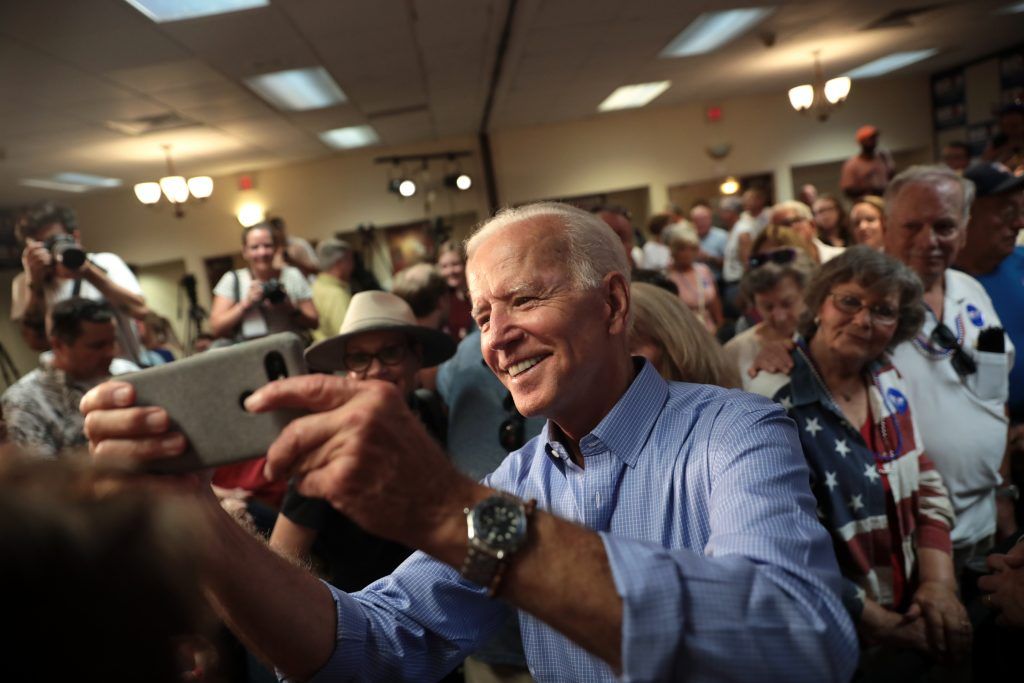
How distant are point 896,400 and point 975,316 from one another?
699 millimetres

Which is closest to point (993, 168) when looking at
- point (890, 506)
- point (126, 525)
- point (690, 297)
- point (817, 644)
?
point (890, 506)

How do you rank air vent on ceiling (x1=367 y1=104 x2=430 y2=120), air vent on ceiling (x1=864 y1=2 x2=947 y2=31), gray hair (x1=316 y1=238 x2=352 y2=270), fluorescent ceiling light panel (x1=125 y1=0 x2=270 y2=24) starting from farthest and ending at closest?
air vent on ceiling (x1=367 y1=104 x2=430 y2=120) < air vent on ceiling (x1=864 y1=2 x2=947 y2=31) < gray hair (x1=316 y1=238 x2=352 y2=270) < fluorescent ceiling light panel (x1=125 y1=0 x2=270 y2=24)

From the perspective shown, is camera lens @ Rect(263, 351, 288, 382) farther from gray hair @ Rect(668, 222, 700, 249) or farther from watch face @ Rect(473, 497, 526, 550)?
gray hair @ Rect(668, 222, 700, 249)

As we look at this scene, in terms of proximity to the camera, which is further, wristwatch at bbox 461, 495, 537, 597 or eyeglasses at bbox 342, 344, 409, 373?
eyeglasses at bbox 342, 344, 409, 373

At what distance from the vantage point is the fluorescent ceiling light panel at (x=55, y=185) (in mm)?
8305

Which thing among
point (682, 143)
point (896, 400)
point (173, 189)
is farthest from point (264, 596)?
point (682, 143)

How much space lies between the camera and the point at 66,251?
3412 millimetres

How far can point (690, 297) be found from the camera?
503 centimetres

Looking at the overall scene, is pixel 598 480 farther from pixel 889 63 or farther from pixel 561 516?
pixel 889 63

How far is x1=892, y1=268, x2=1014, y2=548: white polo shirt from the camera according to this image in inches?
80.9

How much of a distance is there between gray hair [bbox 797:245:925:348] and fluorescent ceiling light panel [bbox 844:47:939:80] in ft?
29.6

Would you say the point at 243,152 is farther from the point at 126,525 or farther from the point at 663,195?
the point at 126,525

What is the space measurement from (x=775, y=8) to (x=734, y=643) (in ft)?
22.5

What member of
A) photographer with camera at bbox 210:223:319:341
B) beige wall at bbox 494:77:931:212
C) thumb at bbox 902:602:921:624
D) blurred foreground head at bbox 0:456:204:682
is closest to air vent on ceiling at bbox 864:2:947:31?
beige wall at bbox 494:77:931:212
